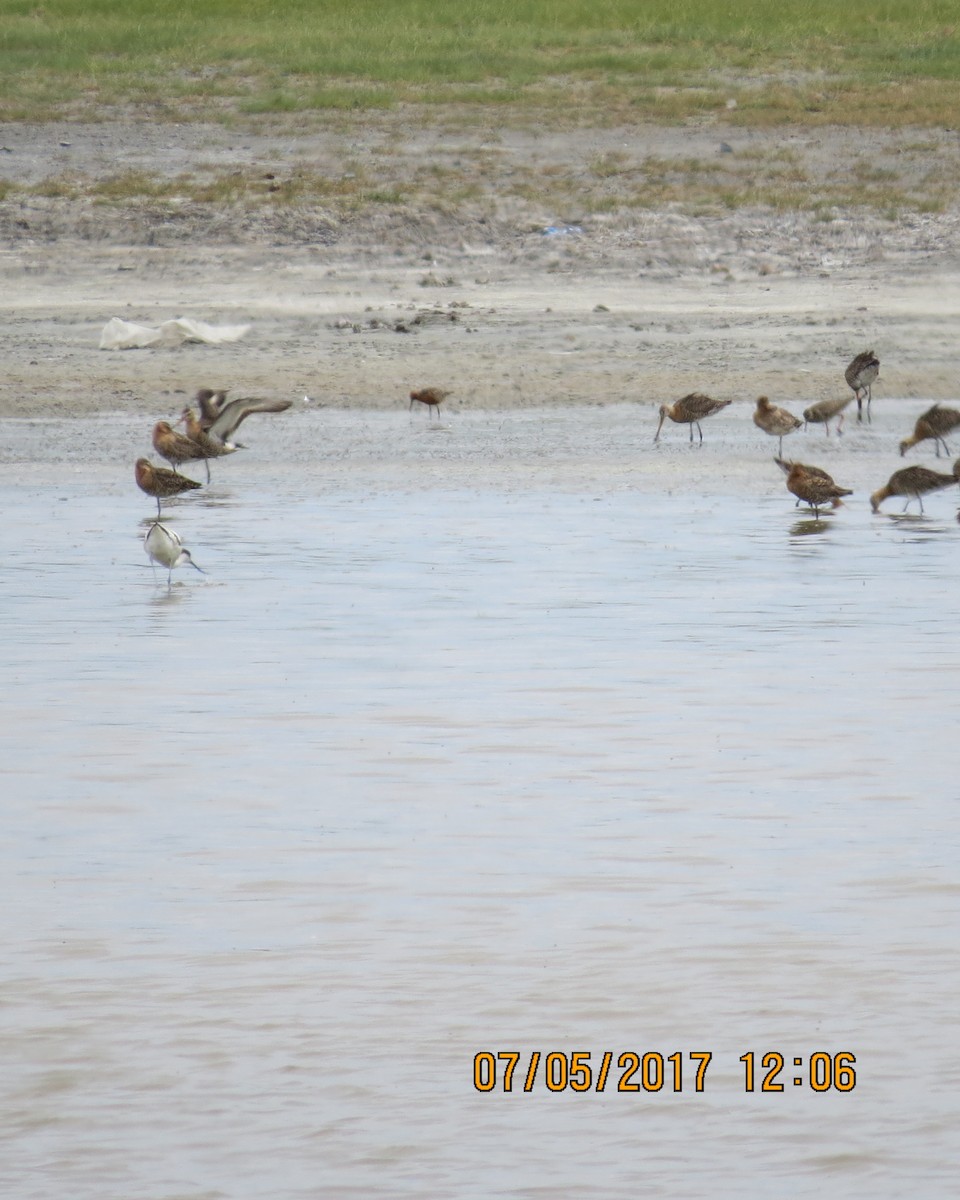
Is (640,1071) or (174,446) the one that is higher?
(174,446)

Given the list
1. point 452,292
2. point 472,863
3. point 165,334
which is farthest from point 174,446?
point 472,863

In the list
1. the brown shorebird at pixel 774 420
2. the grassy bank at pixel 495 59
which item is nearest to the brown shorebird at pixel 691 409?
the brown shorebird at pixel 774 420

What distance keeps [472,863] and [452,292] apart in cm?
1512

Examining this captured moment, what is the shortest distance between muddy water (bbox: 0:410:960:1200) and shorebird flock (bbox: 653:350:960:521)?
100 centimetres

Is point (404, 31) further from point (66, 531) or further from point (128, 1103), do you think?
point (128, 1103)

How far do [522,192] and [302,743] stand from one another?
17.2 metres

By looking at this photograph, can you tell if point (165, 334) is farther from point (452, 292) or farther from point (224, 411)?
point (224, 411)

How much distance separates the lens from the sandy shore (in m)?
17.5

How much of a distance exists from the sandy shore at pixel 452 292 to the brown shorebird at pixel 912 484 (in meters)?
4.25

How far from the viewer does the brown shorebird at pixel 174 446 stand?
44.5 feet

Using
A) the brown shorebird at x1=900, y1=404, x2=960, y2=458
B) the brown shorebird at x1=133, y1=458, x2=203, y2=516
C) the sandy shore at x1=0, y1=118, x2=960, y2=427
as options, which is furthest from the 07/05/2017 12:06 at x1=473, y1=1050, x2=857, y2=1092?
the sandy shore at x1=0, y1=118, x2=960, y2=427

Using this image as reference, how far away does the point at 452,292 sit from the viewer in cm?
2088

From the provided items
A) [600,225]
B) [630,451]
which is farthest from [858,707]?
[600,225]

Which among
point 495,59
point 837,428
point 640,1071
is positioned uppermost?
point 495,59
